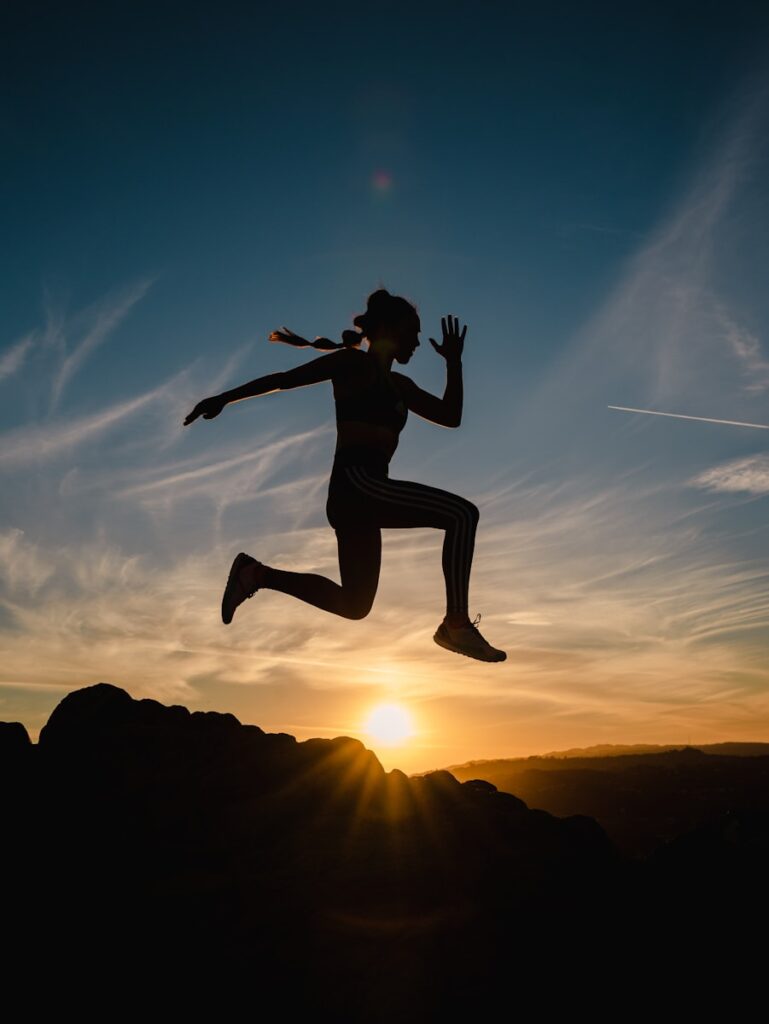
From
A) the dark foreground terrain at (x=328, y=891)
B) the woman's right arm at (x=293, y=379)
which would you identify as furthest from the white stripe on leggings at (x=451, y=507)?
the dark foreground terrain at (x=328, y=891)

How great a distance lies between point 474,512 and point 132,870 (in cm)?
305

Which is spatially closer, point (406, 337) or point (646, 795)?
point (406, 337)

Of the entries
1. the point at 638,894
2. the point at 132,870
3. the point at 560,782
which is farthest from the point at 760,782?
the point at 132,870

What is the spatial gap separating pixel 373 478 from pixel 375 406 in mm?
498

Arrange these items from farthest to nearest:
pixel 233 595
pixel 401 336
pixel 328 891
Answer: pixel 233 595 → pixel 401 336 → pixel 328 891

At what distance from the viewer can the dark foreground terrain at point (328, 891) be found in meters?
3.77

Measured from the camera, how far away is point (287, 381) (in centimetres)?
505

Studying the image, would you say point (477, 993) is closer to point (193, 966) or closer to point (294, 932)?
point (294, 932)

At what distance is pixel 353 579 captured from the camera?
5.15 meters

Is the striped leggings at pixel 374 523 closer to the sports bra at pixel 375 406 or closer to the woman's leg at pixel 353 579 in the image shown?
the woman's leg at pixel 353 579

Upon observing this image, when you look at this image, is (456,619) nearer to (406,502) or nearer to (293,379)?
(406,502)

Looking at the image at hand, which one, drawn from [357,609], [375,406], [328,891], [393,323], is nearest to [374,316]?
[393,323]

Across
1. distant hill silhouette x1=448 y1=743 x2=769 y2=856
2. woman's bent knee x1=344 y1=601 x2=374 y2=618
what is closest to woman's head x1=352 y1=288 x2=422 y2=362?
woman's bent knee x1=344 y1=601 x2=374 y2=618

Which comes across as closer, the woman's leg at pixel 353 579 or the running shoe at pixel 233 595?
the woman's leg at pixel 353 579
